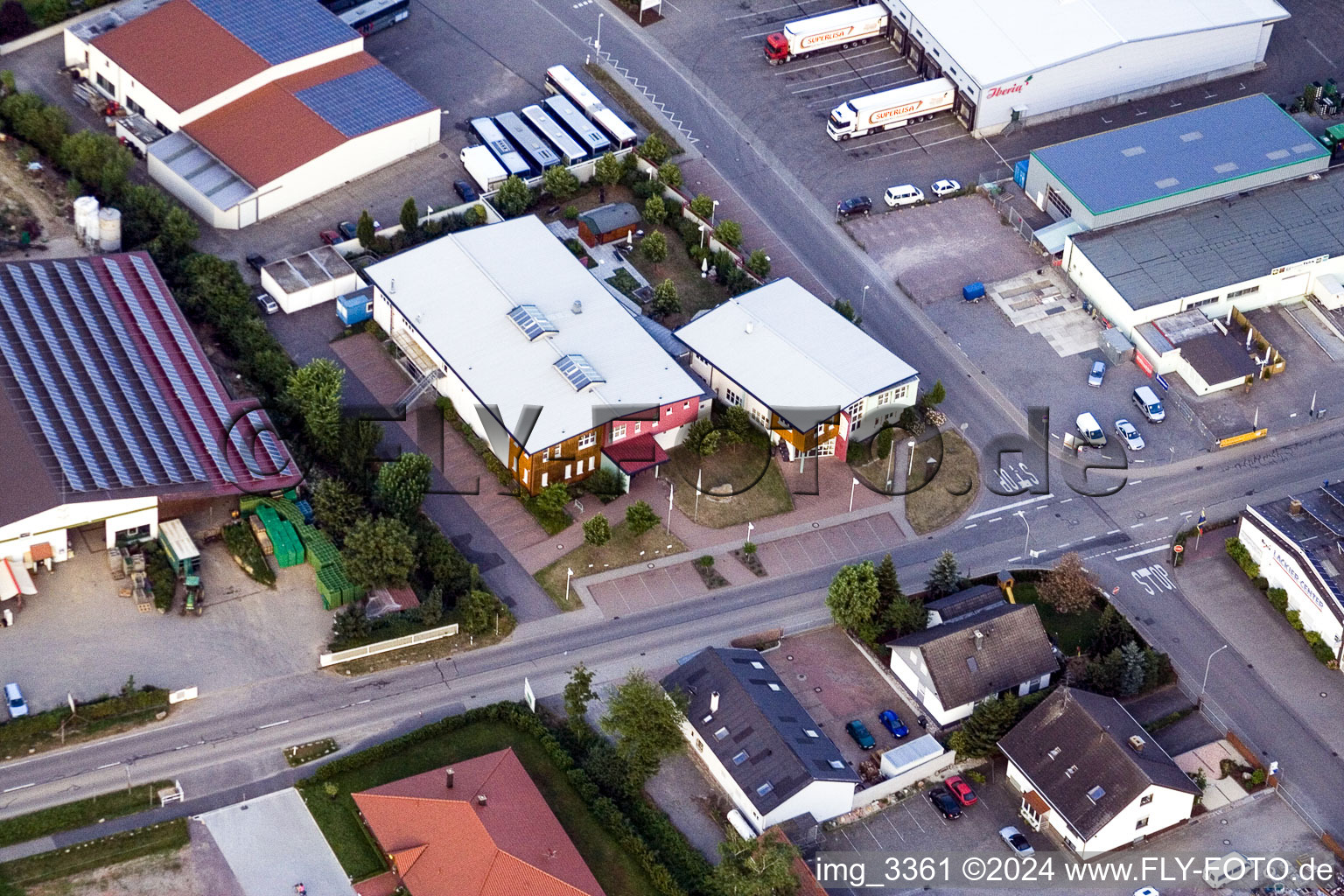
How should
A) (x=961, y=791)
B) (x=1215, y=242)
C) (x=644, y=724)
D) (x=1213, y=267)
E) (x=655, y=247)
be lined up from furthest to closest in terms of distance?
(x=1215, y=242) < (x=655, y=247) < (x=1213, y=267) < (x=961, y=791) < (x=644, y=724)

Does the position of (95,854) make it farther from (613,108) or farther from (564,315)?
(613,108)

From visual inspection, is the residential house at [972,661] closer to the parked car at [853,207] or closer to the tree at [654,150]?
the parked car at [853,207]

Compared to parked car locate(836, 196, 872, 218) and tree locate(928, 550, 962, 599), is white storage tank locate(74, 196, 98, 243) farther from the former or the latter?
tree locate(928, 550, 962, 599)

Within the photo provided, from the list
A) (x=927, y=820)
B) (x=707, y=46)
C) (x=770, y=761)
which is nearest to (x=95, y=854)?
(x=770, y=761)

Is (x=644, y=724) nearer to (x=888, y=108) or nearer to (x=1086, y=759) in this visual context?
(x=1086, y=759)

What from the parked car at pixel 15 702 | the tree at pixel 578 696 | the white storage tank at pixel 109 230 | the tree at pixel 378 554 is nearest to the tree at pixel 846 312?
the tree at pixel 378 554

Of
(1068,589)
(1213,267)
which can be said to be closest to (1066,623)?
(1068,589)
